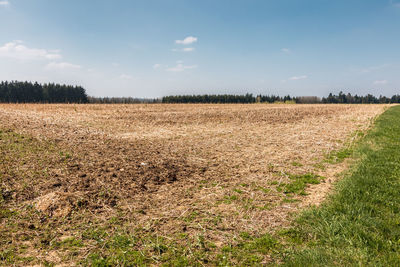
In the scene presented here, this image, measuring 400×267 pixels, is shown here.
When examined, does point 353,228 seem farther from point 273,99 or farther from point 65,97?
point 273,99

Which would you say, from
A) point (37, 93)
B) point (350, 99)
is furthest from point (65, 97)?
point (350, 99)

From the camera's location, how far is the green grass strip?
11.9 feet

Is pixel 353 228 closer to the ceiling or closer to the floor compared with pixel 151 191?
closer to the ceiling

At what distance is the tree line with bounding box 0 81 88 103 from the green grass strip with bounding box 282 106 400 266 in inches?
3725

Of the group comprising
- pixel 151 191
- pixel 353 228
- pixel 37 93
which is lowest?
pixel 151 191

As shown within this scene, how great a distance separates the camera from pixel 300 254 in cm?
375

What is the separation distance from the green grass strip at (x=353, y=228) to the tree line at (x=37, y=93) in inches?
3725

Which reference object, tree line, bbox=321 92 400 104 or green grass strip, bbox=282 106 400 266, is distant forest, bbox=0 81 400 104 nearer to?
tree line, bbox=321 92 400 104

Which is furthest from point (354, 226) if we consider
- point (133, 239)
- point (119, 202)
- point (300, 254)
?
point (119, 202)

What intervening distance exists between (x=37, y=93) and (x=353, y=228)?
379 feet

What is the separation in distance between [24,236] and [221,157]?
7435 millimetres

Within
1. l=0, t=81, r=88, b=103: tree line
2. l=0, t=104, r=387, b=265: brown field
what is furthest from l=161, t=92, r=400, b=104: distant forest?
l=0, t=104, r=387, b=265: brown field

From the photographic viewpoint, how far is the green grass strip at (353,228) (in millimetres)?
3613

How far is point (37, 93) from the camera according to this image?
95375 mm
